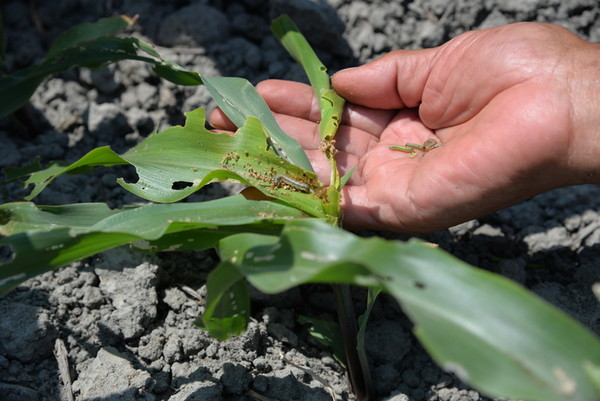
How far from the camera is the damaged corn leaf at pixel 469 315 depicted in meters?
0.85

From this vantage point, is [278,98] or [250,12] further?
[250,12]

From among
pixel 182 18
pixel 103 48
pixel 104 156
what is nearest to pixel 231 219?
pixel 104 156

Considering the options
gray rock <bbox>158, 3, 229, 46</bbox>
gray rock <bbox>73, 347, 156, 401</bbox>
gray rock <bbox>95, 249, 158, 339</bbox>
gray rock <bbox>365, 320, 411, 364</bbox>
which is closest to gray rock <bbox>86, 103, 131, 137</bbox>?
gray rock <bbox>158, 3, 229, 46</bbox>

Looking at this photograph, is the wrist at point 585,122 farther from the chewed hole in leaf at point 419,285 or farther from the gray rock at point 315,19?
the gray rock at point 315,19

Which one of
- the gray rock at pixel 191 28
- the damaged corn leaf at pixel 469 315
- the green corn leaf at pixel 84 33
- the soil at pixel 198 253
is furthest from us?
the gray rock at pixel 191 28

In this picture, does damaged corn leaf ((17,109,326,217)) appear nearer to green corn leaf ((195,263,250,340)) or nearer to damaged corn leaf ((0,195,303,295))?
damaged corn leaf ((0,195,303,295))

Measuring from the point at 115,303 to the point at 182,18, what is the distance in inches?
55.6

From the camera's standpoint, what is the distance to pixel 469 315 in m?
0.93

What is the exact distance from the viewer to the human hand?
150 centimetres

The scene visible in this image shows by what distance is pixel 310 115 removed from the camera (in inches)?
79.8

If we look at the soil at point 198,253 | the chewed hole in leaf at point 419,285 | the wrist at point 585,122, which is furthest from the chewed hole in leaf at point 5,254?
the wrist at point 585,122

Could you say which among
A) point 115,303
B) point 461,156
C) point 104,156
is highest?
point 461,156

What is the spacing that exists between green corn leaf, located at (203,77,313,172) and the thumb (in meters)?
0.29

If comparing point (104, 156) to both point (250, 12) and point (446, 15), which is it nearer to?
point (250, 12)
